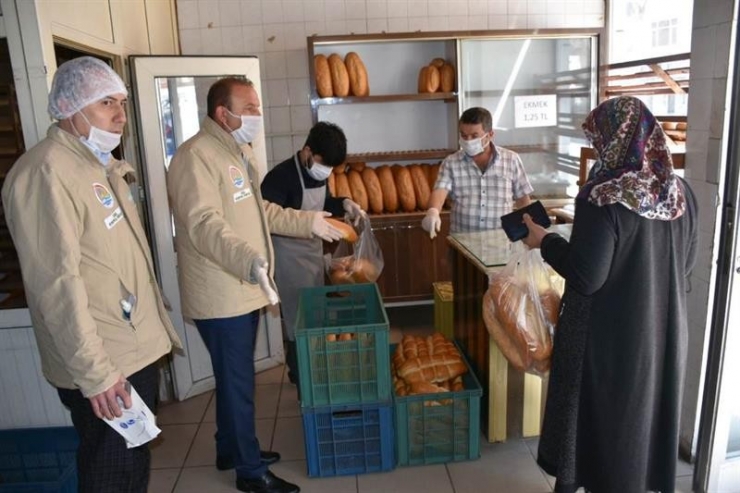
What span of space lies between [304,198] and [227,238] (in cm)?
102

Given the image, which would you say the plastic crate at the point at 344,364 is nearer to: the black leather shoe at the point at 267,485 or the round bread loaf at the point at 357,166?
the black leather shoe at the point at 267,485

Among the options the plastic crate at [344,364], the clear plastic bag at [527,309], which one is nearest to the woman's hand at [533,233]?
the clear plastic bag at [527,309]

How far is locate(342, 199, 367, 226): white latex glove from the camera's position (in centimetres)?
289

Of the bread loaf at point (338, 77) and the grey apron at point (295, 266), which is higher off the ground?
the bread loaf at point (338, 77)

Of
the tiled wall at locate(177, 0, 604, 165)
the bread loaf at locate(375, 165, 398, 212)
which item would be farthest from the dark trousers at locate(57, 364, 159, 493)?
the tiled wall at locate(177, 0, 604, 165)

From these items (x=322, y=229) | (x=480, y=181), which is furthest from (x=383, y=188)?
(x=322, y=229)

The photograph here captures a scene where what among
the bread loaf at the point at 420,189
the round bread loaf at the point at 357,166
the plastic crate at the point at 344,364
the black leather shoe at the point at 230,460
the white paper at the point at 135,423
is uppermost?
the round bread loaf at the point at 357,166

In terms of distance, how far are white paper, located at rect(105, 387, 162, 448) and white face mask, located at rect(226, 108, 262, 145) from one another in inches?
39.4

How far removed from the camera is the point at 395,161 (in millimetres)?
4316

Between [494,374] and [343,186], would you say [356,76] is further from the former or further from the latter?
[494,374]

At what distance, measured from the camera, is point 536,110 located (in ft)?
13.8

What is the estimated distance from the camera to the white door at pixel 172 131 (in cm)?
291

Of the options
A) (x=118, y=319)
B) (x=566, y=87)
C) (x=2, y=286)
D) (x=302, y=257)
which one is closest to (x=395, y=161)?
(x=566, y=87)

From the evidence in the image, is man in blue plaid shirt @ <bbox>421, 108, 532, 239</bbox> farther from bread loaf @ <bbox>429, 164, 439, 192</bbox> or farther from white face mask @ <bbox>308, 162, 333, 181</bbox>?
bread loaf @ <bbox>429, 164, 439, 192</bbox>
